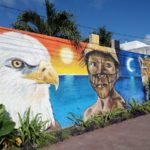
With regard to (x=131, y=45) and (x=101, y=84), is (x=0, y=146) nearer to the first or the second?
(x=101, y=84)

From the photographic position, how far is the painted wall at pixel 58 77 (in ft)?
28.9

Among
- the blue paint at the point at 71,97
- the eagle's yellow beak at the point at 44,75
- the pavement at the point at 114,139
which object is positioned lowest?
the pavement at the point at 114,139

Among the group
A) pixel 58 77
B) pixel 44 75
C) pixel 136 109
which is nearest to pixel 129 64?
pixel 136 109

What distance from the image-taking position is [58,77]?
10.3 m

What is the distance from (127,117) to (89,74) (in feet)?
7.80

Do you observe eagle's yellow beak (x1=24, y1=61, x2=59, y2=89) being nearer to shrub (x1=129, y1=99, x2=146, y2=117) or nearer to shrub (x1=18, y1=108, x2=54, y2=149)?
shrub (x1=18, y1=108, x2=54, y2=149)

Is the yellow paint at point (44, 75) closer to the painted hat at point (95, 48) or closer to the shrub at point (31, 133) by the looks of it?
the shrub at point (31, 133)

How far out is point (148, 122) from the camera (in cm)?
1175

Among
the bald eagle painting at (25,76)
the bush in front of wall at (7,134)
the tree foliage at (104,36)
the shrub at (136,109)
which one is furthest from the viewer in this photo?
the tree foliage at (104,36)

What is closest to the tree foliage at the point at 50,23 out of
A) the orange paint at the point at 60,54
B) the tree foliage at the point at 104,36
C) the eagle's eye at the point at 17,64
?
the orange paint at the point at 60,54

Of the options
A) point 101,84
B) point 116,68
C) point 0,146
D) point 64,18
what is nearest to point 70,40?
point 64,18

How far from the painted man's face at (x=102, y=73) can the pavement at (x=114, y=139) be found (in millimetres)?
1727

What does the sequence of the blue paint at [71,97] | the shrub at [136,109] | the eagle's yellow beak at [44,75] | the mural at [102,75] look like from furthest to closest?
the shrub at [136,109], the mural at [102,75], the blue paint at [71,97], the eagle's yellow beak at [44,75]

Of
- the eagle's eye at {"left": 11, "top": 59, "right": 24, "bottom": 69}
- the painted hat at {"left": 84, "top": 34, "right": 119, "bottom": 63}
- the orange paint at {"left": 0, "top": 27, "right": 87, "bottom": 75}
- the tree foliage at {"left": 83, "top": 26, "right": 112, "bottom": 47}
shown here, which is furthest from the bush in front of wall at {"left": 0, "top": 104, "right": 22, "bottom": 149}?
the tree foliage at {"left": 83, "top": 26, "right": 112, "bottom": 47}
